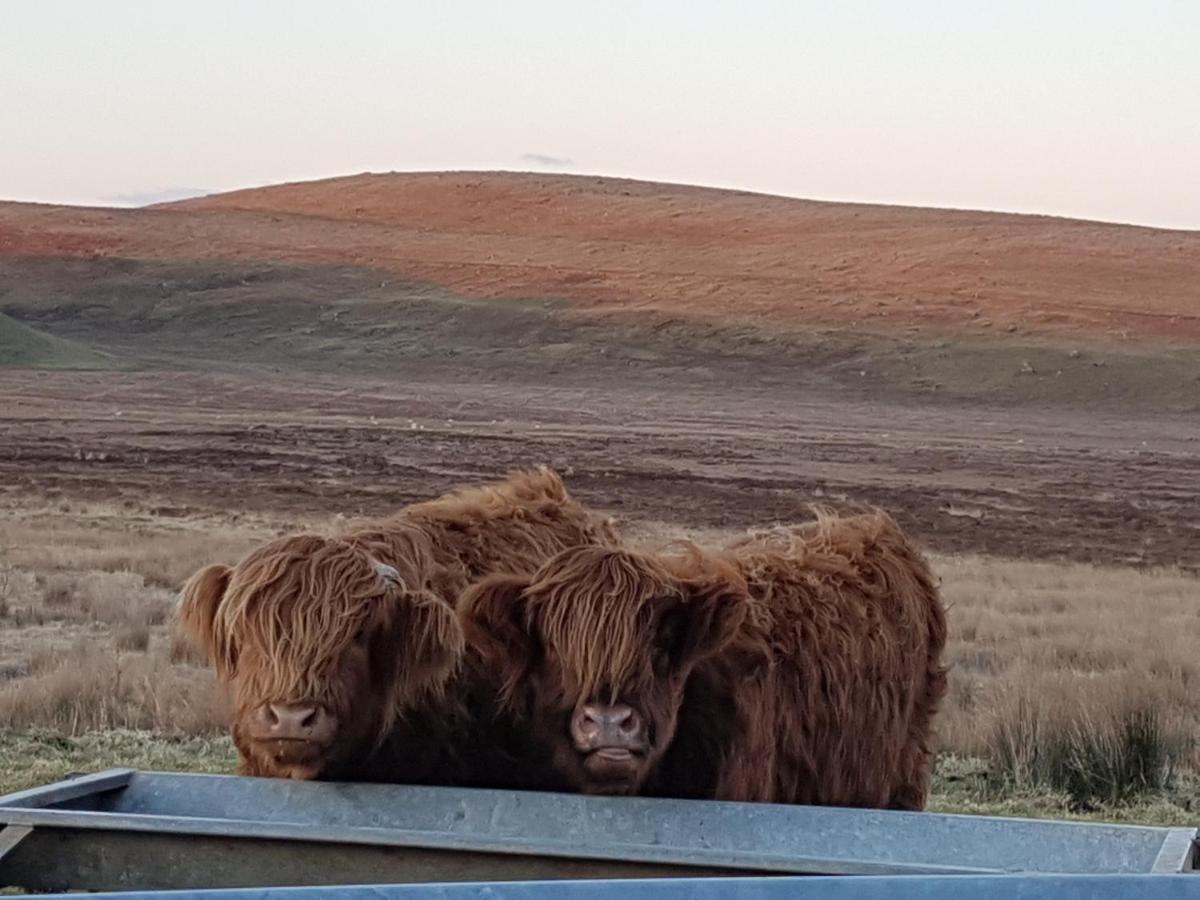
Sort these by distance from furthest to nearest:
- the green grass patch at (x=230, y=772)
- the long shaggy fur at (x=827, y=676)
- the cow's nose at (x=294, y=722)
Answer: the green grass patch at (x=230, y=772)
the long shaggy fur at (x=827, y=676)
the cow's nose at (x=294, y=722)

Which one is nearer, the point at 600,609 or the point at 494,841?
the point at 494,841

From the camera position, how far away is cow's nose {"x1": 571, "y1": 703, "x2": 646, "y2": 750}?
18.1 feet

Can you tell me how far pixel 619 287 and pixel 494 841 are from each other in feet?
292

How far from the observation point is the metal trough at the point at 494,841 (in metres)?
4.16

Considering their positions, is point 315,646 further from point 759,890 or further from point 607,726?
point 759,890

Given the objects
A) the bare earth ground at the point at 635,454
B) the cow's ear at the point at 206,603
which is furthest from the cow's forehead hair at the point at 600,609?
the bare earth ground at the point at 635,454

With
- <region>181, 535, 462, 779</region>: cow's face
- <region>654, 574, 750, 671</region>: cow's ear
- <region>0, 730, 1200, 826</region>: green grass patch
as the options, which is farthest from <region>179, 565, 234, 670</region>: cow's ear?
<region>0, 730, 1200, 826</region>: green grass patch

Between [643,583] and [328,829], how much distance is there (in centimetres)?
191

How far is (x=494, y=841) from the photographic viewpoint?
4.22 m

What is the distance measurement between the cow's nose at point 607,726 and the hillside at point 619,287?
6555 centimetres

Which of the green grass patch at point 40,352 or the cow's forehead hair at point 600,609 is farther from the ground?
the cow's forehead hair at point 600,609

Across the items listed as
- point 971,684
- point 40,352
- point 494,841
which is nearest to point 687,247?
point 40,352

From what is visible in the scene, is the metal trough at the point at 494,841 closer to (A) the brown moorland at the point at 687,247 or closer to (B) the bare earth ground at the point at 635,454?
(B) the bare earth ground at the point at 635,454

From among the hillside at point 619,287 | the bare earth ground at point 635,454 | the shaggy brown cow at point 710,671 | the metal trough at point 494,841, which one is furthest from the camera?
the hillside at point 619,287
